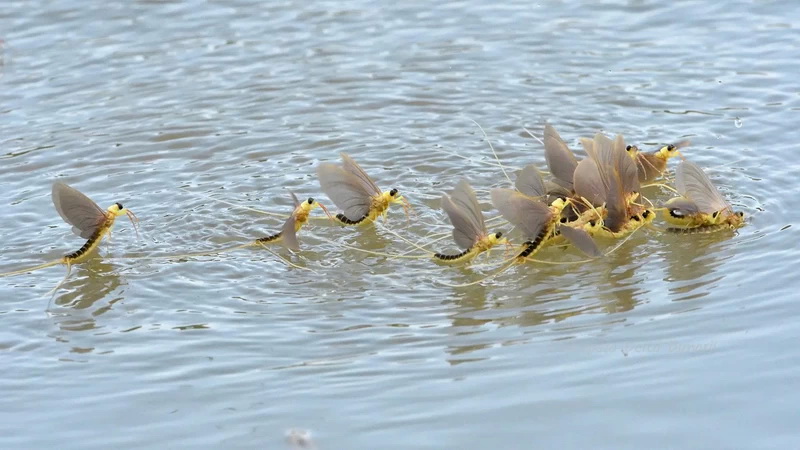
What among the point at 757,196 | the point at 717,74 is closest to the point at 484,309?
the point at 757,196

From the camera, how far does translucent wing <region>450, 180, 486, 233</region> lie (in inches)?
207

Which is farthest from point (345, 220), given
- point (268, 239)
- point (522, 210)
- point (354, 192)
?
point (522, 210)

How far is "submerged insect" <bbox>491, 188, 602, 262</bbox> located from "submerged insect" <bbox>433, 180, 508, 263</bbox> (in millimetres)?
113

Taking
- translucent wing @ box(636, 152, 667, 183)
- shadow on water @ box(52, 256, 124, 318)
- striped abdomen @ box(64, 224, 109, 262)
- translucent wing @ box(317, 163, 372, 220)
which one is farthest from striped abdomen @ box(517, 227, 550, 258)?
striped abdomen @ box(64, 224, 109, 262)

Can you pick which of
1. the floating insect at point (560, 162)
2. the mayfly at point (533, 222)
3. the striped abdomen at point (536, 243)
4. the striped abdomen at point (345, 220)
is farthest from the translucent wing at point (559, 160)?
the striped abdomen at point (345, 220)

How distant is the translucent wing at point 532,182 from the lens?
5785mm

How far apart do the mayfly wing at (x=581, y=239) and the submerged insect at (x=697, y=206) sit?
2.35ft

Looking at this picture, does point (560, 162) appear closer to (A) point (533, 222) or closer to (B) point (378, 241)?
(A) point (533, 222)

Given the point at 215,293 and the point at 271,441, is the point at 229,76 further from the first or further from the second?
the point at 271,441

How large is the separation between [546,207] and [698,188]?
95 centimetres

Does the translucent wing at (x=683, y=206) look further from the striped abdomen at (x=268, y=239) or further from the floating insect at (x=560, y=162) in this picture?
the striped abdomen at (x=268, y=239)

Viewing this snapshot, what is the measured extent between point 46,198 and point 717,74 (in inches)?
207

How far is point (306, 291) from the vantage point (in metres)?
5.43

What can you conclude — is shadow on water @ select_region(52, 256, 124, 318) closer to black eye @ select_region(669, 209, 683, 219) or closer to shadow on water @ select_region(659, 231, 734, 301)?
shadow on water @ select_region(659, 231, 734, 301)
